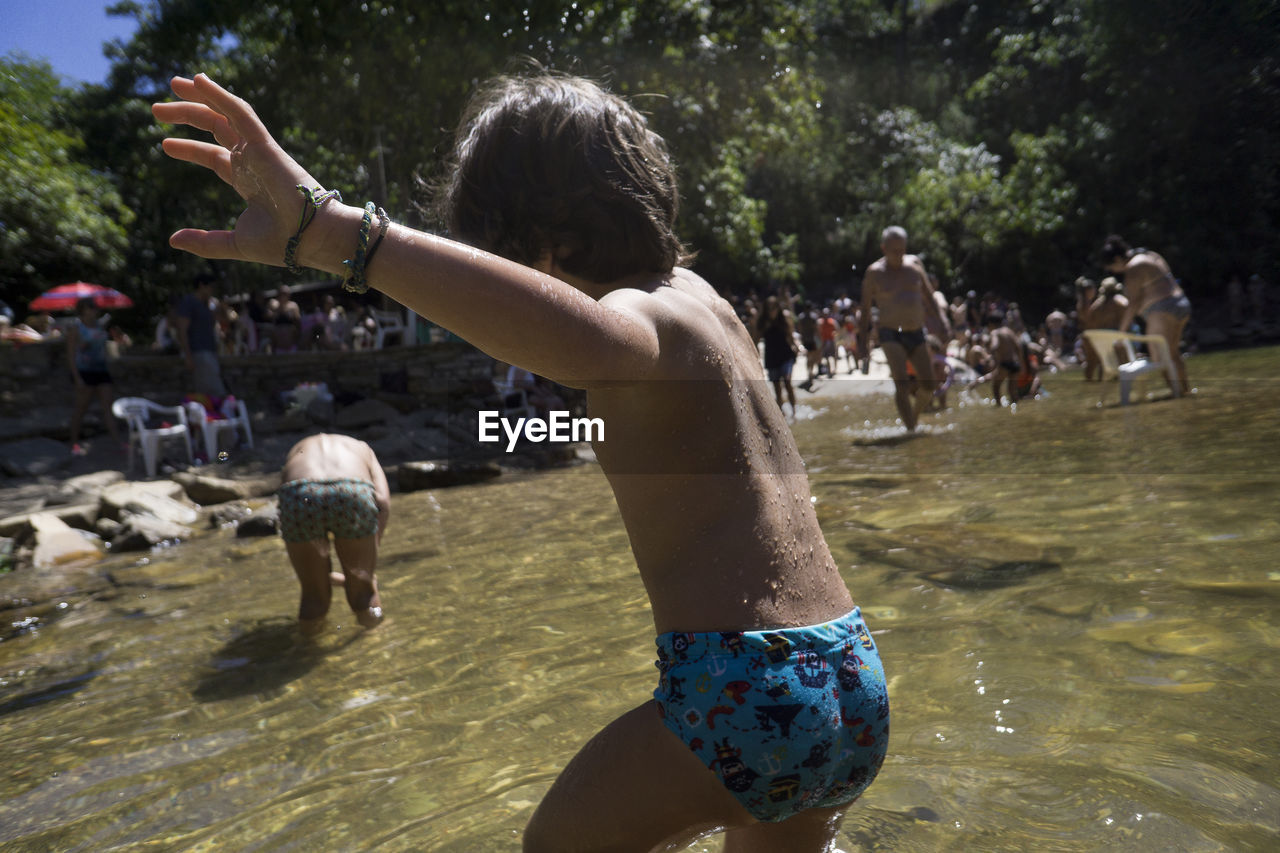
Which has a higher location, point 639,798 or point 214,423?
point 214,423

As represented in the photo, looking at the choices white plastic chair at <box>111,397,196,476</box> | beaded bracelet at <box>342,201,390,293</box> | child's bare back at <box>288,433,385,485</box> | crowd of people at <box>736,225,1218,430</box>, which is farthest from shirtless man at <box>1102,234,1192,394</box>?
white plastic chair at <box>111,397,196,476</box>

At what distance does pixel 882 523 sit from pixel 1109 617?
6.32ft

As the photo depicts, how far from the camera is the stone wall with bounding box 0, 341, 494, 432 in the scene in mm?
14273

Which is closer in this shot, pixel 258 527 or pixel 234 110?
pixel 234 110

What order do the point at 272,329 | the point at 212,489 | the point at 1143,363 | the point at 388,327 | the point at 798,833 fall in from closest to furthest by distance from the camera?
the point at 798,833 → the point at 212,489 → the point at 1143,363 → the point at 272,329 → the point at 388,327

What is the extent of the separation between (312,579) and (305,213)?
11.5 feet

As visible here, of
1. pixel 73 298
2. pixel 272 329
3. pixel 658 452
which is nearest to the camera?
pixel 658 452

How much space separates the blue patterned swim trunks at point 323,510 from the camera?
4191 mm

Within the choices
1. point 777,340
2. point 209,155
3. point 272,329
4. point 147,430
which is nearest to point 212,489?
point 147,430

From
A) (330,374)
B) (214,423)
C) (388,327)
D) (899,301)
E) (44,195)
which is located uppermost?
(44,195)

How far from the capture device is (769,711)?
133 cm

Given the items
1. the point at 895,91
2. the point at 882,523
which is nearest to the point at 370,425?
the point at 882,523

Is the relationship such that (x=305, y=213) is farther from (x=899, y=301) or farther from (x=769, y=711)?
(x=899, y=301)

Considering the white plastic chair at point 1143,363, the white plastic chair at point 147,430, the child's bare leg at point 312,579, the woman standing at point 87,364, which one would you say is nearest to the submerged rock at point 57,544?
the white plastic chair at point 147,430
